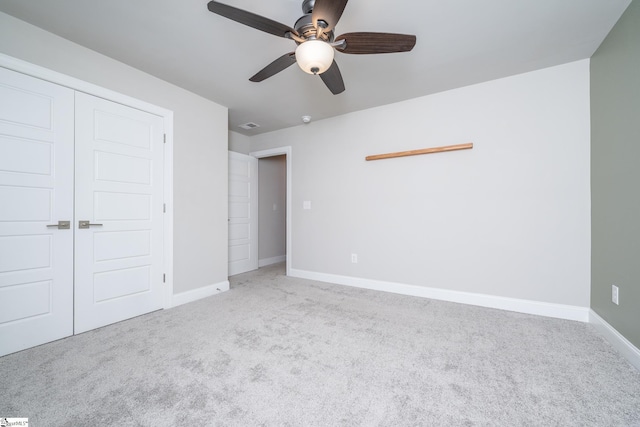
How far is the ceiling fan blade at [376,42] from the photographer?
159 cm

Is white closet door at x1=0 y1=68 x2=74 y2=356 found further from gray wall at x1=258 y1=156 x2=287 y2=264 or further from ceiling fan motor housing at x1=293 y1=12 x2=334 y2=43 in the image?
gray wall at x1=258 y1=156 x2=287 y2=264

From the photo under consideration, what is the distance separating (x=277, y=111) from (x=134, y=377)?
323 centimetres

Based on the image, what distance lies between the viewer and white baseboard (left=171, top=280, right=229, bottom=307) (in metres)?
2.87

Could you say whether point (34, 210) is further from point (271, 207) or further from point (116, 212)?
point (271, 207)

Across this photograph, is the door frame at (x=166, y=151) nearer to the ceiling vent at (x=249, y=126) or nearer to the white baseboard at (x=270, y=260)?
the ceiling vent at (x=249, y=126)

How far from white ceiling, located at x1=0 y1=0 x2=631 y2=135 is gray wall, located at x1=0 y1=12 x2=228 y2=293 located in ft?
0.40

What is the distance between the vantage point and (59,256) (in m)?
2.11

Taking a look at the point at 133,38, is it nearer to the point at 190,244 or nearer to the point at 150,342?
the point at 190,244

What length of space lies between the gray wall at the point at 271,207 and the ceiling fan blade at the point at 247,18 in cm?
342

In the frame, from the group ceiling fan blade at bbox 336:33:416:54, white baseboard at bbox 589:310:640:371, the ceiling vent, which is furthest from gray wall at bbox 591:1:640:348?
the ceiling vent

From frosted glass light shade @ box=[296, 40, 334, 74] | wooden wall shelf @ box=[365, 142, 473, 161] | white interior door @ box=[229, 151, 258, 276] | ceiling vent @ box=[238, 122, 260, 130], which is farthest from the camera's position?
white interior door @ box=[229, 151, 258, 276]

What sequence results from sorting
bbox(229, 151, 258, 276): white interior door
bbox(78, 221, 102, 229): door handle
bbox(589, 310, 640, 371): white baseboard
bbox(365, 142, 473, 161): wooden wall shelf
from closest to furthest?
bbox(589, 310, 640, 371): white baseboard → bbox(78, 221, 102, 229): door handle → bbox(365, 142, 473, 161): wooden wall shelf → bbox(229, 151, 258, 276): white interior door

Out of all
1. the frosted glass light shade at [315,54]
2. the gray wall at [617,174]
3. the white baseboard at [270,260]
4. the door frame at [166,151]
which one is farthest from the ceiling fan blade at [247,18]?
the white baseboard at [270,260]

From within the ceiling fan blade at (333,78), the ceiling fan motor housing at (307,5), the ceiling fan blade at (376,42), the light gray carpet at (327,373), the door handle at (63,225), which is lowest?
the light gray carpet at (327,373)
